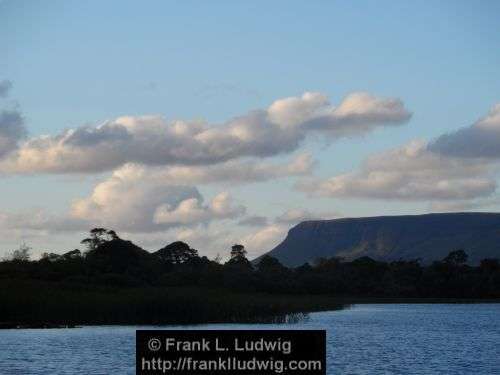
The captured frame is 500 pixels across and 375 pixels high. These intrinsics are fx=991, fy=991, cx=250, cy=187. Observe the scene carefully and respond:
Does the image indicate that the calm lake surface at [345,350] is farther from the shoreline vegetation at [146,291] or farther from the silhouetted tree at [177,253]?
the silhouetted tree at [177,253]

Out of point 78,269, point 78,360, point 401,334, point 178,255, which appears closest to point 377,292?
point 178,255

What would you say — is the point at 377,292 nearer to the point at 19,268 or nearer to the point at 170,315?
the point at 19,268

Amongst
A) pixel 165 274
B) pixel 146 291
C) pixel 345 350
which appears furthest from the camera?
pixel 165 274

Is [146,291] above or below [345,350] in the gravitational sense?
above

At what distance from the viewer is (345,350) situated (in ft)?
207

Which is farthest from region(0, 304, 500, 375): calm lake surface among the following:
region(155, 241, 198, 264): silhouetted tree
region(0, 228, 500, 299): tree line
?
region(155, 241, 198, 264): silhouetted tree

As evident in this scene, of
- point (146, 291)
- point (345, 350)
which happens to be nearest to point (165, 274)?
point (146, 291)

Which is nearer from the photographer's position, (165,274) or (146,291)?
(146,291)

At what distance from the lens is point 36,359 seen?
53438 mm

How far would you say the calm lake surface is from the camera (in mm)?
50750

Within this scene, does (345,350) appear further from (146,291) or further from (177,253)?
(177,253)

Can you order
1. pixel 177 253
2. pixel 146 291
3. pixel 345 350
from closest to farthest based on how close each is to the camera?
pixel 345 350
pixel 146 291
pixel 177 253

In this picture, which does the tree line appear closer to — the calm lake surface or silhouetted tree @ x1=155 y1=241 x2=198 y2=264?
silhouetted tree @ x1=155 y1=241 x2=198 y2=264

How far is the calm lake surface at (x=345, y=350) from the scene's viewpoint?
50750 mm
